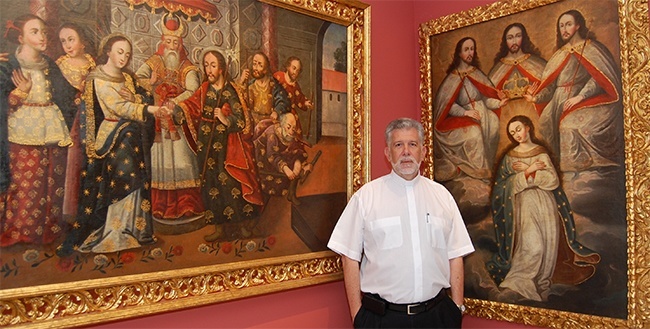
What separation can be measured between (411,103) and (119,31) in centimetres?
188

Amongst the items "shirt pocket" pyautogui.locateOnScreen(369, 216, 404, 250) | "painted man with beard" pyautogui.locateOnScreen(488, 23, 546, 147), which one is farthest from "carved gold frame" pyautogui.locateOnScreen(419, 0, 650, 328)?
"shirt pocket" pyautogui.locateOnScreen(369, 216, 404, 250)

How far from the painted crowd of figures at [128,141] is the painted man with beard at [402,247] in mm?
424

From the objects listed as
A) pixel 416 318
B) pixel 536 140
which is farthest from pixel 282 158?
pixel 536 140

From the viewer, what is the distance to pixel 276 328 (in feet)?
7.45

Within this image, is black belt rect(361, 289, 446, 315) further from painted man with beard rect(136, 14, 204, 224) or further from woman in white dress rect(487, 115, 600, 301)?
painted man with beard rect(136, 14, 204, 224)

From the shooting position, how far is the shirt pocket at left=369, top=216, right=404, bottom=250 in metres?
2.29

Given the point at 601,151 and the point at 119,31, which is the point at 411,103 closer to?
the point at 601,151

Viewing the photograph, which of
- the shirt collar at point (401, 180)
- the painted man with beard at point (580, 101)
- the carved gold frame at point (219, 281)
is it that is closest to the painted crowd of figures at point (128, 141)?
the carved gold frame at point (219, 281)

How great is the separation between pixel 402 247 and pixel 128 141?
136 centimetres

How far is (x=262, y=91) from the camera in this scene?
7.45 feet

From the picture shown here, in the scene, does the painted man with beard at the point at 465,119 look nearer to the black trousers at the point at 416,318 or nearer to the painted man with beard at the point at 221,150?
the black trousers at the point at 416,318

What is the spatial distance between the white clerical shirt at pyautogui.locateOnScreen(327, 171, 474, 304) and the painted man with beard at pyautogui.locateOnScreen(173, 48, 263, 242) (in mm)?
524

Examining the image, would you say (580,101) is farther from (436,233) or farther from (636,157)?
(436,233)

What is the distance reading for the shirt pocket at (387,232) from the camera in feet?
7.51
